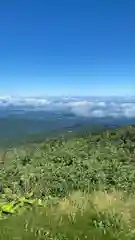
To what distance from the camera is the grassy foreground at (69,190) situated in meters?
12.4

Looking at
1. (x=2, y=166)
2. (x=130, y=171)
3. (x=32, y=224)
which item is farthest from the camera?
(x=2, y=166)

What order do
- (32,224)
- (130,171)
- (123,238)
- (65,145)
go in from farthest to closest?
(65,145), (130,171), (32,224), (123,238)

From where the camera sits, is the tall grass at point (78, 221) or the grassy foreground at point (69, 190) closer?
the tall grass at point (78, 221)

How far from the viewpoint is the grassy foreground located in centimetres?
1238

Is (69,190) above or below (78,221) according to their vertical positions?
above

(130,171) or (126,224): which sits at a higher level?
(130,171)

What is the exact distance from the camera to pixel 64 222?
12.8m

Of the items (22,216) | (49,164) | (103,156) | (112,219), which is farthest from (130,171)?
(22,216)

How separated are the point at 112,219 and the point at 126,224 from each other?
49cm

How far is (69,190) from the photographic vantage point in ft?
52.1

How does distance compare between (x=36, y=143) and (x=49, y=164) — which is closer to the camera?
(x=49, y=164)

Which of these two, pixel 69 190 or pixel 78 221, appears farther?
pixel 69 190

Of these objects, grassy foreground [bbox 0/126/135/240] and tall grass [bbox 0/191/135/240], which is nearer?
tall grass [bbox 0/191/135/240]

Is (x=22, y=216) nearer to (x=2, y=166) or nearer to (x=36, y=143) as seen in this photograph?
(x=2, y=166)
